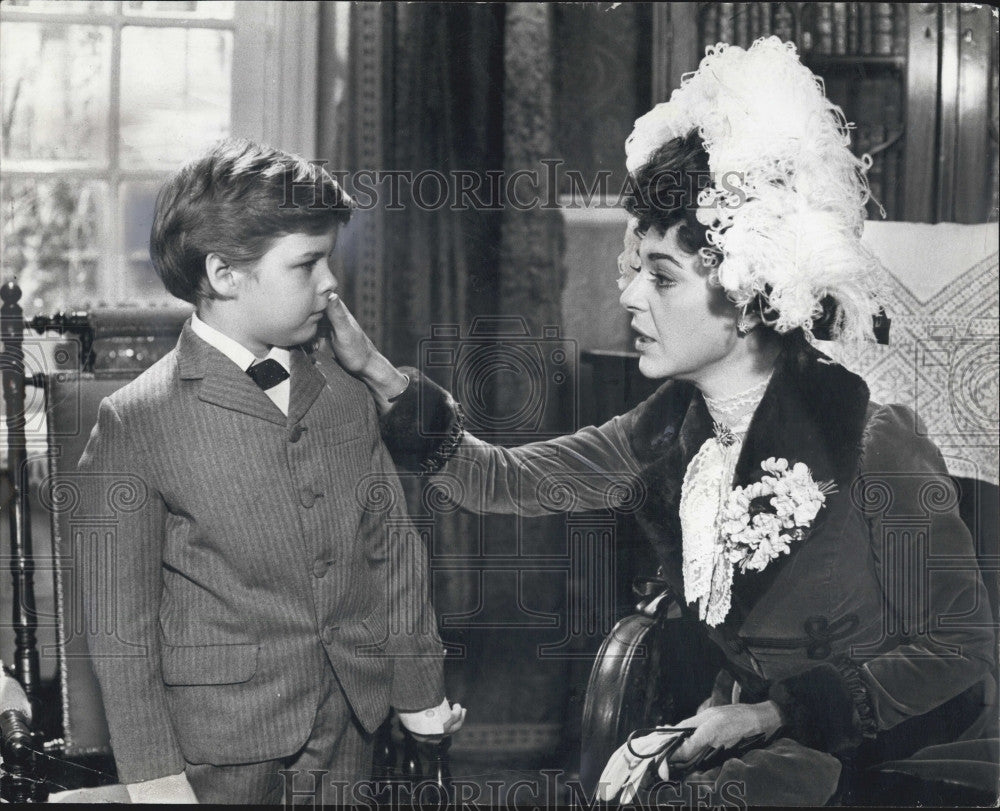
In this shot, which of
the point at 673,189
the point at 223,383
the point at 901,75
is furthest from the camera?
the point at 901,75

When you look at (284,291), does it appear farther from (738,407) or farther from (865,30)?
(865,30)

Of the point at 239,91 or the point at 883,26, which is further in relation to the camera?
the point at 883,26

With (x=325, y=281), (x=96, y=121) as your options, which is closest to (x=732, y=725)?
(x=325, y=281)

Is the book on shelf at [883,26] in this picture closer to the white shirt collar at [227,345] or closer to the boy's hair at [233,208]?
the boy's hair at [233,208]

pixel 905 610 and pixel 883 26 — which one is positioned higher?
pixel 883 26

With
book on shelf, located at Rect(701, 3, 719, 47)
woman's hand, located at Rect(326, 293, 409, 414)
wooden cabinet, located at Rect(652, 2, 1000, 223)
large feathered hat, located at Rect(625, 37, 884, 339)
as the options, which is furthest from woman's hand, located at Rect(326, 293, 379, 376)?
book on shelf, located at Rect(701, 3, 719, 47)

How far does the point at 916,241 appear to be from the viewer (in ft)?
5.67

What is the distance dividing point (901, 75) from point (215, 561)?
1460 mm

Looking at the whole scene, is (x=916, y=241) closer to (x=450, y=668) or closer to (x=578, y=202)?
(x=578, y=202)

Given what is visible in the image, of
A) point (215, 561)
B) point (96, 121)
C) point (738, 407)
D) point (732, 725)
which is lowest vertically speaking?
point (732, 725)

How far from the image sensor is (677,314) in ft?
5.43

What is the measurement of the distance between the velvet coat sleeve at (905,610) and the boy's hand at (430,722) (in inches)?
22.6

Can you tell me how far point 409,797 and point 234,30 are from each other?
4.47ft

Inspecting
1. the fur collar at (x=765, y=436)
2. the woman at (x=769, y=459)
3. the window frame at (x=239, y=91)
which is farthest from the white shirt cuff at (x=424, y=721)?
the window frame at (x=239, y=91)
